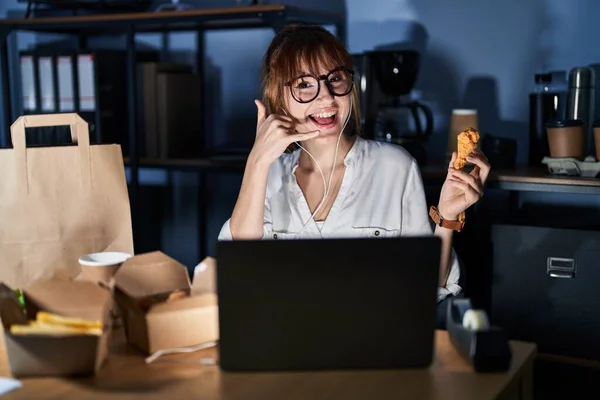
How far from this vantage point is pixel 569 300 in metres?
2.30

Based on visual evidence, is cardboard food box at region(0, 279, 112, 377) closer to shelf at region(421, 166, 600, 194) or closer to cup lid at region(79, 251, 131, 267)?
cup lid at region(79, 251, 131, 267)

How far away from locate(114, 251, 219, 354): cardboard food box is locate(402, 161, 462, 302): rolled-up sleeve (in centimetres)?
69

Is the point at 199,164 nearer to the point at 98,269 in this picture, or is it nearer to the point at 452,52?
the point at 452,52

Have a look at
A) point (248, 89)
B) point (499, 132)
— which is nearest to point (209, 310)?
point (499, 132)

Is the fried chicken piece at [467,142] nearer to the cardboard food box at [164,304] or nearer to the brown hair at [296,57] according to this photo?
the brown hair at [296,57]

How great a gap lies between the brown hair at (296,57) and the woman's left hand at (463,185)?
0.37 m

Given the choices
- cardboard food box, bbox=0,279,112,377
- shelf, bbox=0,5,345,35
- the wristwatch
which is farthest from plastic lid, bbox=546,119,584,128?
cardboard food box, bbox=0,279,112,377

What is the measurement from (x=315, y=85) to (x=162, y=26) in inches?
63.1

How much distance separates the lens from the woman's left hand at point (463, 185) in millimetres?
1664

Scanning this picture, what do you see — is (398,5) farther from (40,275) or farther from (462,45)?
(40,275)

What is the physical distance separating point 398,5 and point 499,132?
1.94 feet

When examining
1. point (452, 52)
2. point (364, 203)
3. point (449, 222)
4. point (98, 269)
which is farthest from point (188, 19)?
point (98, 269)

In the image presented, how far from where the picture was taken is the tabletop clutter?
114cm

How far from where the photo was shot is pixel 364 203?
191cm
